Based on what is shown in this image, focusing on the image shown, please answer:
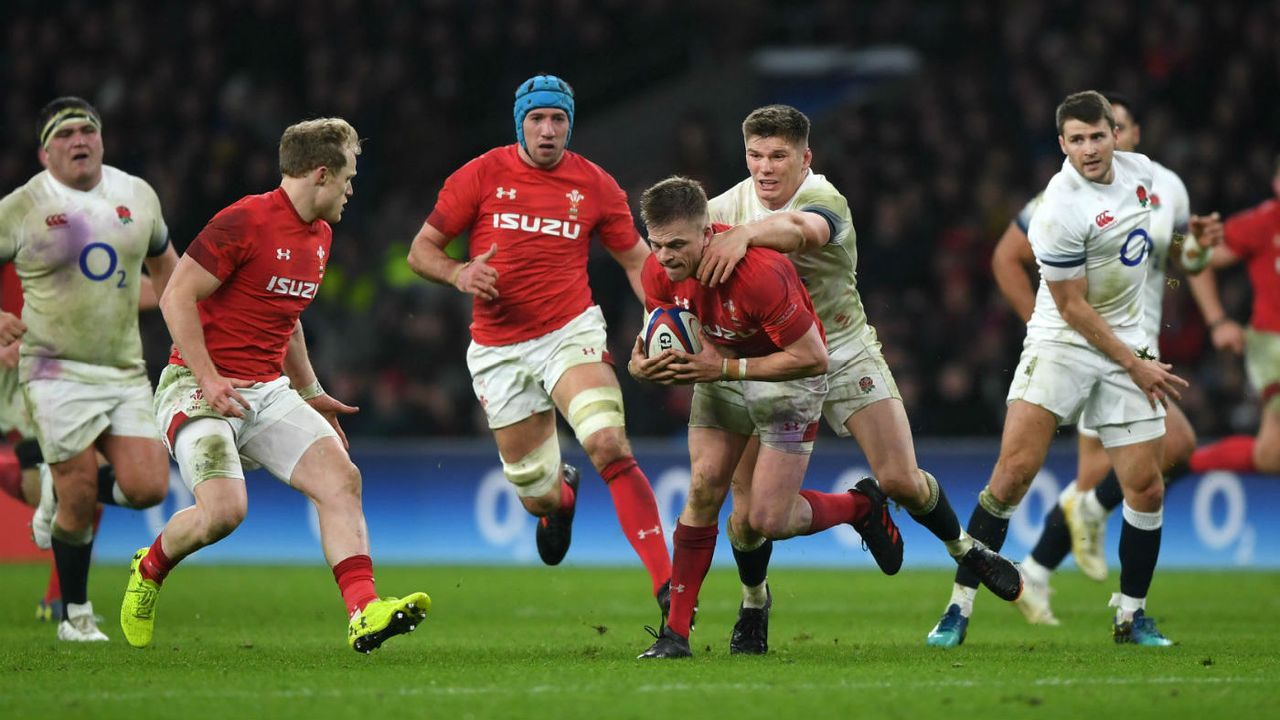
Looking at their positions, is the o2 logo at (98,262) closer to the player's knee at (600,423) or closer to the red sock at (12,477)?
the red sock at (12,477)

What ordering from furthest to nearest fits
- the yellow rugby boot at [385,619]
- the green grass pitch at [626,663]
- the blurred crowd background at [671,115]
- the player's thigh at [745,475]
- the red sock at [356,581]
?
the blurred crowd background at [671,115]
the player's thigh at [745,475]
the red sock at [356,581]
the yellow rugby boot at [385,619]
the green grass pitch at [626,663]

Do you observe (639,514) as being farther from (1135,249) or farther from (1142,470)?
(1135,249)

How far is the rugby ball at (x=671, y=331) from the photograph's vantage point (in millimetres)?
6910

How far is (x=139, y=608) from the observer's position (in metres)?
7.55

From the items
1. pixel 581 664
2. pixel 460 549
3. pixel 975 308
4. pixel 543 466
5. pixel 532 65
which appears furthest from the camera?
pixel 532 65

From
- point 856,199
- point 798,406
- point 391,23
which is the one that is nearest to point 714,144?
point 856,199

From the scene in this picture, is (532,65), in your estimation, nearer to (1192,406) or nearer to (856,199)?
(856,199)

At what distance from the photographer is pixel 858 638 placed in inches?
340

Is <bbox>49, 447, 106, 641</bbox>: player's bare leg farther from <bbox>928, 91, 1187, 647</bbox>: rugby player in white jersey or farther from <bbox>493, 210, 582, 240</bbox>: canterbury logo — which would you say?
<bbox>928, 91, 1187, 647</bbox>: rugby player in white jersey

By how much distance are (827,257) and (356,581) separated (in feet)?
8.18

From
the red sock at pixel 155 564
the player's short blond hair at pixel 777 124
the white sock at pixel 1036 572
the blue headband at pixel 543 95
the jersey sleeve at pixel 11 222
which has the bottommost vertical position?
the red sock at pixel 155 564

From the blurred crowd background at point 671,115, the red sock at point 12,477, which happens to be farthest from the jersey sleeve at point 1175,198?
the red sock at point 12,477

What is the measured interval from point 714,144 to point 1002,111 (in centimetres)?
346

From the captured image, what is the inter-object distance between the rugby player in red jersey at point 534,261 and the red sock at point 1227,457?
509 centimetres
